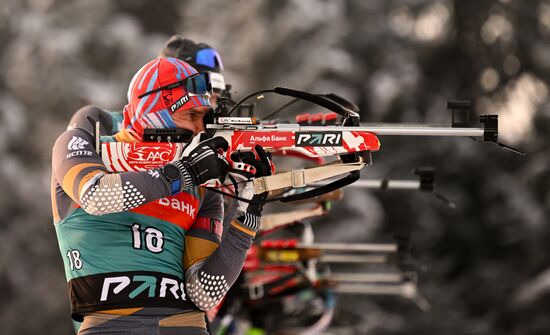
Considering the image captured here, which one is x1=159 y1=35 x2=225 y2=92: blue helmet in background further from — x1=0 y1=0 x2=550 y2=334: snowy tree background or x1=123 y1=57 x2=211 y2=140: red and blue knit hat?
x1=0 y1=0 x2=550 y2=334: snowy tree background

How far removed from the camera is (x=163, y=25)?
448 inches

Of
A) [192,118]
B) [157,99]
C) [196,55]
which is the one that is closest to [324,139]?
[192,118]

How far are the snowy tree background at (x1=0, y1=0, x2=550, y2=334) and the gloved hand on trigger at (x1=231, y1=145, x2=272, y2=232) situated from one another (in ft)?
25.4

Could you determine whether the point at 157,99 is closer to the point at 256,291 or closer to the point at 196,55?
the point at 196,55

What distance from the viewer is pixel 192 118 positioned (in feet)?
10.7

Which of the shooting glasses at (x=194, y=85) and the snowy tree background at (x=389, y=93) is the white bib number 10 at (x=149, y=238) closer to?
the shooting glasses at (x=194, y=85)

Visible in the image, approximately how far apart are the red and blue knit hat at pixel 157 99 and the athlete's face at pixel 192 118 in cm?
2

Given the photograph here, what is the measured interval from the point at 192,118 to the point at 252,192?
1.15ft

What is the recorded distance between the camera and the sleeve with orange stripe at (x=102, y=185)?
9.41ft

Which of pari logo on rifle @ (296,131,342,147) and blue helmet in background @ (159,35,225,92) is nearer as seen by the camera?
pari logo on rifle @ (296,131,342,147)

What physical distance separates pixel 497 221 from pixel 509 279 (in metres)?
0.72

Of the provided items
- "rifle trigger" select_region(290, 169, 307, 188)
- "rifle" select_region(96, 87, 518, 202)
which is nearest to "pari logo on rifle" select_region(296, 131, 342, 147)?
"rifle" select_region(96, 87, 518, 202)

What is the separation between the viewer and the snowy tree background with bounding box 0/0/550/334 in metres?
11.0

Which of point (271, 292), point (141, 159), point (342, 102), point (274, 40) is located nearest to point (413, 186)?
point (342, 102)
